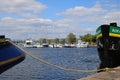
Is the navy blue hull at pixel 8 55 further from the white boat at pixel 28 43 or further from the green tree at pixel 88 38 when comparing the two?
the white boat at pixel 28 43

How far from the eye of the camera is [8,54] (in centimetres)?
1089

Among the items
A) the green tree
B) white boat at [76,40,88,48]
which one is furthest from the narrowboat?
white boat at [76,40,88,48]

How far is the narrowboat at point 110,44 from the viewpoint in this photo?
70.3 ft

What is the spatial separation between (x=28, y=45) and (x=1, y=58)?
16717 centimetres

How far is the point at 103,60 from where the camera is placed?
74.8 ft

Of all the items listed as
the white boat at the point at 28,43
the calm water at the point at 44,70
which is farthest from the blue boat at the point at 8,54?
the white boat at the point at 28,43

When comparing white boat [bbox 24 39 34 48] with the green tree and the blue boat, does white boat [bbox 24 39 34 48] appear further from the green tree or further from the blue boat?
the blue boat

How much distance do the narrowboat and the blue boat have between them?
11092 millimetres

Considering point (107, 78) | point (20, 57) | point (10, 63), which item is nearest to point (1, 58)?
point (10, 63)

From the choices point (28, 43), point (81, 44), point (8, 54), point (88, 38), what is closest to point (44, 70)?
point (8, 54)

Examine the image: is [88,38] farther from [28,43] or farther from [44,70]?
[44,70]

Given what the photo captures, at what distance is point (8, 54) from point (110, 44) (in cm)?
1230

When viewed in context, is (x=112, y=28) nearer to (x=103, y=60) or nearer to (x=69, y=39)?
(x=103, y=60)

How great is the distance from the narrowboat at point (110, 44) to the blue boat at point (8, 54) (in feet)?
36.4
